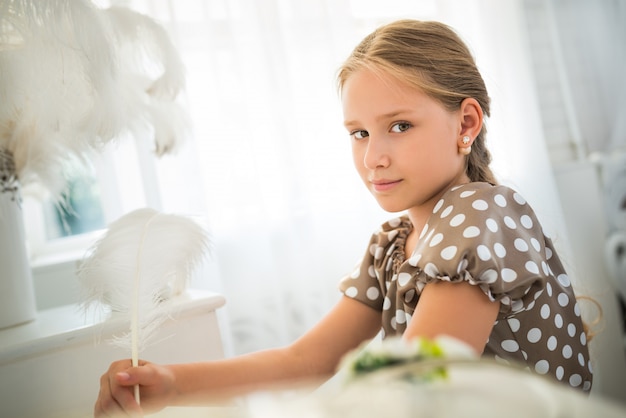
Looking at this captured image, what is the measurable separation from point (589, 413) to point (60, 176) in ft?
3.22

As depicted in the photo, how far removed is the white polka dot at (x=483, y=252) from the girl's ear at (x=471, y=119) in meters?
0.25

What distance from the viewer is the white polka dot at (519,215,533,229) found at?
786mm

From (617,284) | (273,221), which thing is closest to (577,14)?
(617,284)

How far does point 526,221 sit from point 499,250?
0.11 metres

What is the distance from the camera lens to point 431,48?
0.89 metres

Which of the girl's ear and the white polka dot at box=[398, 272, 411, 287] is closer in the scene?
the white polka dot at box=[398, 272, 411, 287]

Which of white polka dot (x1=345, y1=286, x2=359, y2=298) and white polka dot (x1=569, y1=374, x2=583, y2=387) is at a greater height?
white polka dot (x1=345, y1=286, x2=359, y2=298)

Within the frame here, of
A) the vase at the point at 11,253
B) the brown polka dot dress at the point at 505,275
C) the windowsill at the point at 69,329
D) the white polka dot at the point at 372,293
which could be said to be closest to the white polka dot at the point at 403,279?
the brown polka dot dress at the point at 505,275

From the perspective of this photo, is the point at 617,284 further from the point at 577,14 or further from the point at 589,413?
the point at 589,413

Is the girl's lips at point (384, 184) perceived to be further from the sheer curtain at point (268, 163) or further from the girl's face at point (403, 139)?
the sheer curtain at point (268, 163)

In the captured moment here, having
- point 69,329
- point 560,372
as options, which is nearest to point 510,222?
point 560,372

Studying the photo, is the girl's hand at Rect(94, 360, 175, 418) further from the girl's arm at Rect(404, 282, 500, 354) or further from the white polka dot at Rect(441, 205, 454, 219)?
the white polka dot at Rect(441, 205, 454, 219)

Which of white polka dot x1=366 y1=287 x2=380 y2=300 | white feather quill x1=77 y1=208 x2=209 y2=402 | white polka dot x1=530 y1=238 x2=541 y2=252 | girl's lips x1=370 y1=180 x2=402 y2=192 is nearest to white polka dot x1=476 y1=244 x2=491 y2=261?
white polka dot x1=530 y1=238 x2=541 y2=252

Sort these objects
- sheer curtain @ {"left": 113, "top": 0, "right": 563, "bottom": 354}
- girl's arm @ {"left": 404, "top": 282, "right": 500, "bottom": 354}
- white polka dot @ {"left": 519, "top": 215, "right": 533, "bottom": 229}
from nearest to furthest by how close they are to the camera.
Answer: girl's arm @ {"left": 404, "top": 282, "right": 500, "bottom": 354} → white polka dot @ {"left": 519, "top": 215, "right": 533, "bottom": 229} → sheer curtain @ {"left": 113, "top": 0, "right": 563, "bottom": 354}
